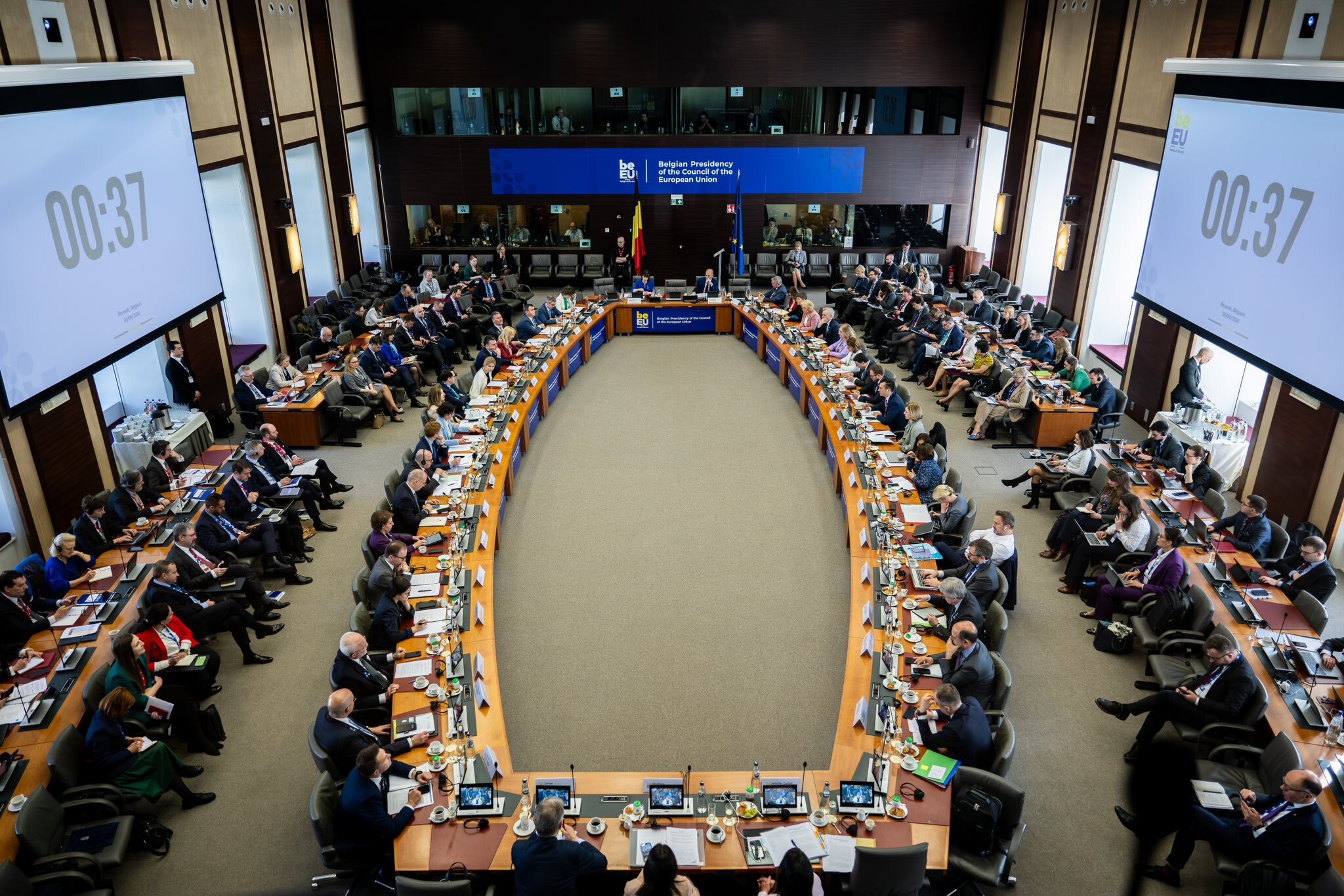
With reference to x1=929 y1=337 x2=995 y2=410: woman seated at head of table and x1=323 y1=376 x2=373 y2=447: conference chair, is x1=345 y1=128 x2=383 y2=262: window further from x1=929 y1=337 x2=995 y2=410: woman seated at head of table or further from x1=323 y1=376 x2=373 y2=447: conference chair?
x1=929 y1=337 x2=995 y2=410: woman seated at head of table

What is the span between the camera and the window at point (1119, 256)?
13891 millimetres

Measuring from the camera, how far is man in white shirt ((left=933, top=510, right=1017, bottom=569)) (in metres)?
8.07

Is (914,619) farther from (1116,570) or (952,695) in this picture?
(1116,570)

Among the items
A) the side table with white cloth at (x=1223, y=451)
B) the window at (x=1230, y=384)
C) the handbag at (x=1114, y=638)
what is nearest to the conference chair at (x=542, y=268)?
the window at (x=1230, y=384)

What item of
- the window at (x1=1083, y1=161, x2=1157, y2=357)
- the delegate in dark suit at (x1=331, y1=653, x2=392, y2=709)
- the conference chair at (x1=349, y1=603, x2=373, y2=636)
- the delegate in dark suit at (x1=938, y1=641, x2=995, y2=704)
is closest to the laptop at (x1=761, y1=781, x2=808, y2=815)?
the delegate in dark suit at (x1=938, y1=641, x2=995, y2=704)

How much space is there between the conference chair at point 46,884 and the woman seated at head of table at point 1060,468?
9630 millimetres

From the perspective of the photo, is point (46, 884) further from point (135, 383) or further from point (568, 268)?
point (568, 268)

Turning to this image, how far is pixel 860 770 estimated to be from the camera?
5824 millimetres

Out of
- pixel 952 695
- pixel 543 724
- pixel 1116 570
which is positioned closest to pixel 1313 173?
pixel 1116 570

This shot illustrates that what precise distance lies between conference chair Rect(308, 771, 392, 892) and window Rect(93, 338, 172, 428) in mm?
8576

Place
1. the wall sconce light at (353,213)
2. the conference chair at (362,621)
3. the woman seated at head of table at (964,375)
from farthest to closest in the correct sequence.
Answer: the wall sconce light at (353,213) → the woman seated at head of table at (964,375) → the conference chair at (362,621)

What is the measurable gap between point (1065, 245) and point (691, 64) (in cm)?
890

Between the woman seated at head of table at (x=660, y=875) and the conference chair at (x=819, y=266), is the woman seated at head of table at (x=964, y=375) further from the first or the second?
the woman seated at head of table at (x=660, y=875)

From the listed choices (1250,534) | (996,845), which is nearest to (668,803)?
(996,845)
